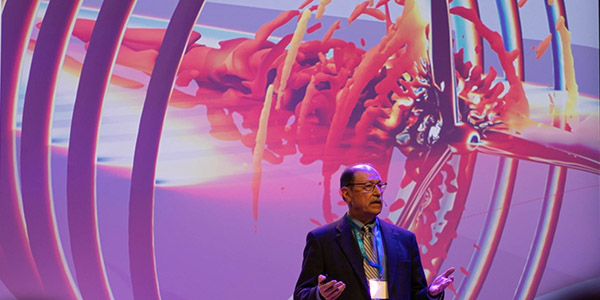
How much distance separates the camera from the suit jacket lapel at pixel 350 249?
239 centimetres

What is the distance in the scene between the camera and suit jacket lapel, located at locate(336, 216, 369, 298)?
239 cm

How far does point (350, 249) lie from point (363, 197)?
19 centimetres

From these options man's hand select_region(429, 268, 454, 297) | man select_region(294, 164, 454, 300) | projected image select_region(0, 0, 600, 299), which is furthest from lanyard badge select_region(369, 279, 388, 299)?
projected image select_region(0, 0, 600, 299)

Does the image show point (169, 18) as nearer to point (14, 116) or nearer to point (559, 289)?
point (14, 116)

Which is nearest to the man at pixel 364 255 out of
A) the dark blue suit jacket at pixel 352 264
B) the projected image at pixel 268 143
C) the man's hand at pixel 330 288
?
the dark blue suit jacket at pixel 352 264

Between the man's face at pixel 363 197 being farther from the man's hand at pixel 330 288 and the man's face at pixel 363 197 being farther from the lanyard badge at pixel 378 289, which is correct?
the man's hand at pixel 330 288

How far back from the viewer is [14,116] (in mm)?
3734

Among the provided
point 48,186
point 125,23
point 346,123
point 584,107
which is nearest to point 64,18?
point 125,23

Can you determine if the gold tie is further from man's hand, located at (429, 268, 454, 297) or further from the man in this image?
man's hand, located at (429, 268, 454, 297)

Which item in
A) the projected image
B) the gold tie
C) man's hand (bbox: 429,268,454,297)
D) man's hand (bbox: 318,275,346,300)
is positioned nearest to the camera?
man's hand (bbox: 318,275,346,300)

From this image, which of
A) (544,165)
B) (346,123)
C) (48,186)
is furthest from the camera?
(544,165)

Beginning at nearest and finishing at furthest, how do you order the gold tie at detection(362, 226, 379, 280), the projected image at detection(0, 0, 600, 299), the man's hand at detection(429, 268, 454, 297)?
the man's hand at detection(429, 268, 454, 297), the gold tie at detection(362, 226, 379, 280), the projected image at detection(0, 0, 600, 299)

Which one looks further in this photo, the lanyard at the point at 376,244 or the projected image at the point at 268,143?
the projected image at the point at 268,143

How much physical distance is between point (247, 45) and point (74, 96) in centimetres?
99
